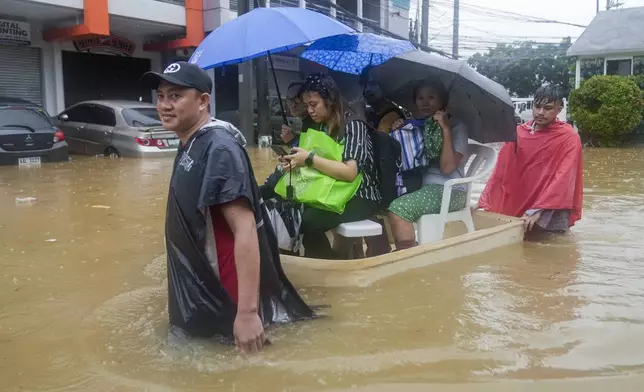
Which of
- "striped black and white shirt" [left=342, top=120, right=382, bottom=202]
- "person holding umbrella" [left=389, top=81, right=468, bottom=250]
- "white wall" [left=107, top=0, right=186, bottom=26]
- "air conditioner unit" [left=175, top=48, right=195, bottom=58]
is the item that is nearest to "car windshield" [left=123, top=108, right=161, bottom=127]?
"white wall" [left=107, top=0, right=186, bottom=26]

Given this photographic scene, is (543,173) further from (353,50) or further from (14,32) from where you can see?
(14,32)

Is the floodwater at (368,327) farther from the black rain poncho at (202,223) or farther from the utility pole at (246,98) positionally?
the utility pole at (246,98)

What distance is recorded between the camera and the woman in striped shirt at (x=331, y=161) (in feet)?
13.2

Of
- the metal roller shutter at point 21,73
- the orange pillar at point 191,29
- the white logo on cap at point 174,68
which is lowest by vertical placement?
the white logo on cap at point 174,68

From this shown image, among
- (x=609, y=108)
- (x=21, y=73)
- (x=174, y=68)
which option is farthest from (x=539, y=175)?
(x=21, y=73)

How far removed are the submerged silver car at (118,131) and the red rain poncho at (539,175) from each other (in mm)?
8430

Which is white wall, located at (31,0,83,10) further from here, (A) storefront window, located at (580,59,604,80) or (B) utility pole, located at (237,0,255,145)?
(A) storefront window, located at (580,59,604,80)

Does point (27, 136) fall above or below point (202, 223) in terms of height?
above

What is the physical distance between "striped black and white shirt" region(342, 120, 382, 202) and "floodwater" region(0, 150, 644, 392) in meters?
0.67

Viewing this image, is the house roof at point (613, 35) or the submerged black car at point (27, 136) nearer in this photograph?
the submerged black car at point (27, 136)

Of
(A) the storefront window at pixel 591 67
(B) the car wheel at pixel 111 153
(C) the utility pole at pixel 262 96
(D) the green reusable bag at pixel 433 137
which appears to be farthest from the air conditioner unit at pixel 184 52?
(D) the green reusable bag at pixel 433 137

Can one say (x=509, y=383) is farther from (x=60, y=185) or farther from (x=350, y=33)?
(x=60, y=185)

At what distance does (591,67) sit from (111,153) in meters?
17.4

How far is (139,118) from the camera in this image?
13602 mm
